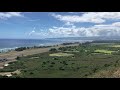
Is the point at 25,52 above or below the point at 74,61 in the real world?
above

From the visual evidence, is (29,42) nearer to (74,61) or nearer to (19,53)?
(19,53)

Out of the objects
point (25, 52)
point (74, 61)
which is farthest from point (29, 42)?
point (74, 61)

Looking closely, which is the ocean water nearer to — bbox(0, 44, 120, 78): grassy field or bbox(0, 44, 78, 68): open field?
bbox(0, 44, 78, 68): open field

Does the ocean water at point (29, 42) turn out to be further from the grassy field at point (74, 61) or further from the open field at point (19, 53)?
the grassy field at point (74, 61)

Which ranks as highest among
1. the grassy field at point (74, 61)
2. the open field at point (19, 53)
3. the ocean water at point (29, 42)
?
the ocean water at point (29, 42)

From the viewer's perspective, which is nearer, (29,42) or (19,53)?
(29,42)

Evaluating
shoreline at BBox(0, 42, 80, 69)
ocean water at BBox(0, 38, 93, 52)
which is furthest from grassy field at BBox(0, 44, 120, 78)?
ocean water at BBox(0, 38, 93, 52)

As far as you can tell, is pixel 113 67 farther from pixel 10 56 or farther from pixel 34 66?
pixel 10 56

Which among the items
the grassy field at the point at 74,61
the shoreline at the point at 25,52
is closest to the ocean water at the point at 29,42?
the shoreline at the point at 25,52

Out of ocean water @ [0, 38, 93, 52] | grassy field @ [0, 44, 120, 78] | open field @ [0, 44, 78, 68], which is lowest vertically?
grassy field @ [0, 44, 120, 78]
